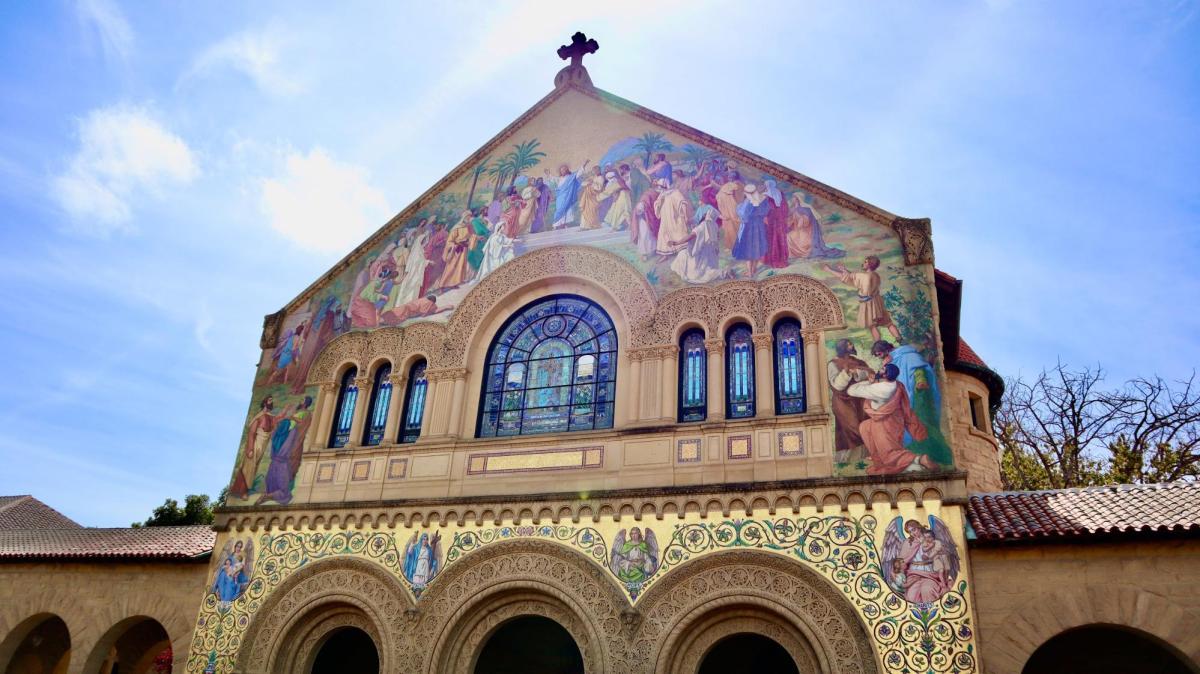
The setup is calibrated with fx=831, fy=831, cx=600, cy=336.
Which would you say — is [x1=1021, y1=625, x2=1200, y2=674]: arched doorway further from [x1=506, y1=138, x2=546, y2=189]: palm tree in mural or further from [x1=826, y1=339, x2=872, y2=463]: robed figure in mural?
[x1=506, y1=138, x2=546, y2=189]: palm tree in mural

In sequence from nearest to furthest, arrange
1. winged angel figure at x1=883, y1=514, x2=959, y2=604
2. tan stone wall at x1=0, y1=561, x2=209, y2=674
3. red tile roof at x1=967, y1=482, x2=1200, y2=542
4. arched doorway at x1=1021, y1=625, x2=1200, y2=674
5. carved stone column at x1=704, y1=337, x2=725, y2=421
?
red tile roof at x1=967, y1=482, x2=1200, y2=542 → winged angel figure at x1=883, y1=514, x2=959, y2=604 → arched doorway at x1=1021, y1=625, x2=1200, y2=674 → carved stone column at x1=704, y1=337, x2=725, y2=421 → tan stone wall at x1=0, y1=561, x2=209, y2=674

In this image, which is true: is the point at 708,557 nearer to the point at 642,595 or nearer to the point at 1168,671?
the point at 642,595

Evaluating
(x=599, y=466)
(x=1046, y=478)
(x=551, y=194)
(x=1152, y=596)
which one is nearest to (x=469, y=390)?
(x=599, y=466)

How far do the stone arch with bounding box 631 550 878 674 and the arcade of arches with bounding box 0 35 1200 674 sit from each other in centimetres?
3

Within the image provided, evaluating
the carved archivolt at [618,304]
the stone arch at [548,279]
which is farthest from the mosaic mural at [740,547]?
the stone arch at [548,279]

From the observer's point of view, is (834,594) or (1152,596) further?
(834,594)

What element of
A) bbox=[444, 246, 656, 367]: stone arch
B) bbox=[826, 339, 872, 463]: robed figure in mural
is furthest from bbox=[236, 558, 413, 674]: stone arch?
bbox=[826, 339, 872, 463]: robed figure in mural

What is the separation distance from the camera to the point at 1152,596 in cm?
936

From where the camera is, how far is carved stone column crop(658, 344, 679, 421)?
1230 cm

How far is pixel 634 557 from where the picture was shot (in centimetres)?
1128

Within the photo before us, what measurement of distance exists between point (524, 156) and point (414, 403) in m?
5.29

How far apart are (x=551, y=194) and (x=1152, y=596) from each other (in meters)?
10.8

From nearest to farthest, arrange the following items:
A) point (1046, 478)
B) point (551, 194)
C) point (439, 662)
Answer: point (439, 662) → point (551, 194) → point (1046, 478)

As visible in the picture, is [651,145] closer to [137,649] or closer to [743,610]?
[743,610]
